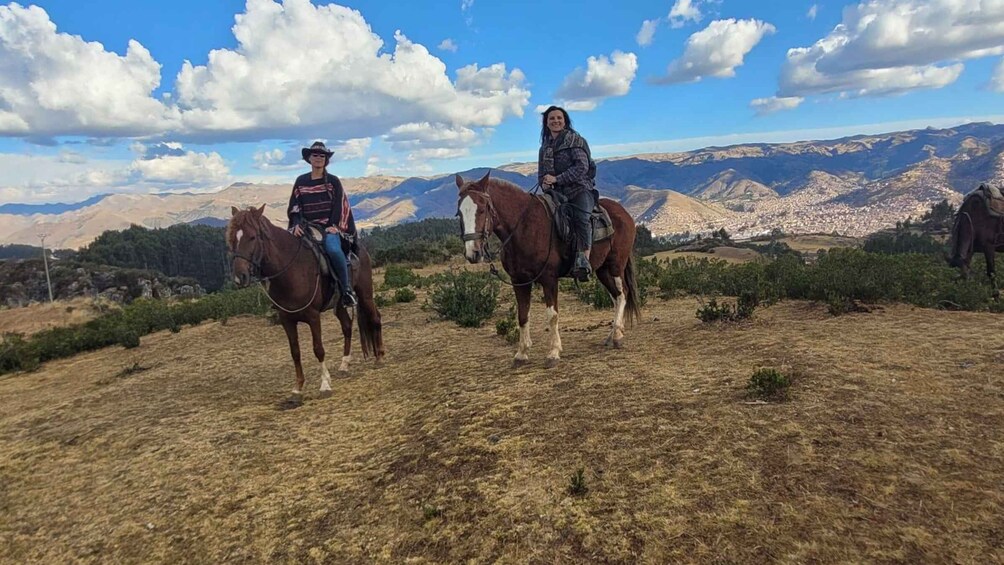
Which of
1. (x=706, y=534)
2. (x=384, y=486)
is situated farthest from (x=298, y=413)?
(x=706, y=534)

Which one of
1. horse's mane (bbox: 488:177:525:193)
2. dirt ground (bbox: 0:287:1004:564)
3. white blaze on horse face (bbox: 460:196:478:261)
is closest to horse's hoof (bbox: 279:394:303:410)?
dirt ground (bbox: 0:287:1004:564)

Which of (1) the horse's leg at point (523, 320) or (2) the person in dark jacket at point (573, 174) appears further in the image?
(2) the person in dark jacket at point (573, 174)

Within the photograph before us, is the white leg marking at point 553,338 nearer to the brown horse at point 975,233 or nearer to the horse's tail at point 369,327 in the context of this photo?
the horse's tail at point 369,327

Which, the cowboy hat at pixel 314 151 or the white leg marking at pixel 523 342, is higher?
the cowboy hat at pixel 314 151

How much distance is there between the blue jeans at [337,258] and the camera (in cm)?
750

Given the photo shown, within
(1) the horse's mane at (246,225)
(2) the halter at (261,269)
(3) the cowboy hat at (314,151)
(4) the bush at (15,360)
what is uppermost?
(3) the cowboy hat at (314,151)

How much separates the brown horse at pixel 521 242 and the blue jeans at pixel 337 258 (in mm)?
2370

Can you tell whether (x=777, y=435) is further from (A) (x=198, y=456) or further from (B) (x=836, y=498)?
(A) (x=198, y=456)

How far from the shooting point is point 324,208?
7.72 m

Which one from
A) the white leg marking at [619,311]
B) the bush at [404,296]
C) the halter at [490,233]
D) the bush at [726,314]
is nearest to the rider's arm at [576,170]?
the halter at [490,233]

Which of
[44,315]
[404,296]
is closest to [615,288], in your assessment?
[404,296]

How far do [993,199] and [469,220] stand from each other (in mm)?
11144

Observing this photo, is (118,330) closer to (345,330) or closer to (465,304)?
(345,330)

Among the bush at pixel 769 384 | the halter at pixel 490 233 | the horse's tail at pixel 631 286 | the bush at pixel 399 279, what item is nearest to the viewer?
the bush at pixel 769 384
